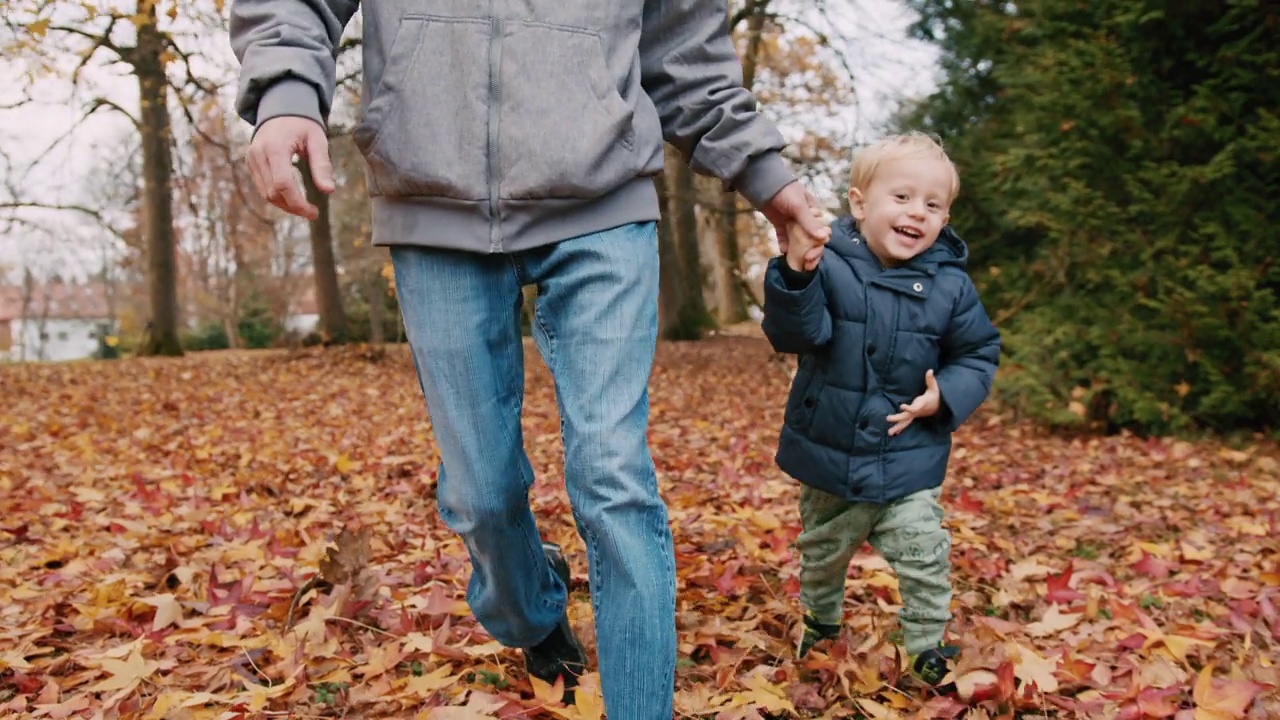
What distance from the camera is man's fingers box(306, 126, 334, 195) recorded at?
177 centimetres

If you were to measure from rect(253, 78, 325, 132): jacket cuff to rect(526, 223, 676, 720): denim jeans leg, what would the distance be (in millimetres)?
488

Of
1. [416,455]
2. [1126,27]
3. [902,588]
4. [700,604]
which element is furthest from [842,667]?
[1126,27]

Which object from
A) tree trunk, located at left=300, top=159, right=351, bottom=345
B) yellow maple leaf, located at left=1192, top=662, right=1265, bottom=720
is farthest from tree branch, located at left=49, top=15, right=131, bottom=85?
yellow maple leaf, located at left=1192, top=662, right=1265, bottom=720

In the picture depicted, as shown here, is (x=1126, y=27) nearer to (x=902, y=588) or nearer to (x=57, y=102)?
(x=902, y=588)

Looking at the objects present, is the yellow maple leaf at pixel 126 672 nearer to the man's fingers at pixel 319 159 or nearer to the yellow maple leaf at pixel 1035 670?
the man's fingers at pixel 319 159

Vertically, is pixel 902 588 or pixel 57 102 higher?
pixel 57 102

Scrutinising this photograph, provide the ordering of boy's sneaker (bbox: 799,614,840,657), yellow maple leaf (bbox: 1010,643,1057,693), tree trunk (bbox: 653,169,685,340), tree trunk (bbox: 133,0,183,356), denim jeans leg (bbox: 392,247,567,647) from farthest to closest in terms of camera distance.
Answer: tree trunk (bbox: 133,0,183,356) < tree trunk (bbox: 653,169,685,340) < boy's sneaker (bbox: 799,614,840,657) < yellow maple leaf (bbox: 1010,643,1057,693) < denim jeans leg (bbox: 392,247,567,647)

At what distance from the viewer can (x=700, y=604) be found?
10.9 feet

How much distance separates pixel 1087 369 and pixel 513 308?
253 inches

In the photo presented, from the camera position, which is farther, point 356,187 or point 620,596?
point 356,187

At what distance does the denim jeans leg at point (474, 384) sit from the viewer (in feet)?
6.62

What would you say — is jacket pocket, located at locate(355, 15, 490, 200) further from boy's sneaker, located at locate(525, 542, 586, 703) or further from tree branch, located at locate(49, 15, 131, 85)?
tree branch, located at locate(49, 15, 131, 85)

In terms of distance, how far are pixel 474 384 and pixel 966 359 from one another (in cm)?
135

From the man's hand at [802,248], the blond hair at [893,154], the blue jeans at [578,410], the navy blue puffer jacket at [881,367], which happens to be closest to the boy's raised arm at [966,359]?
the navy blue puffer jacket at [881,367]
